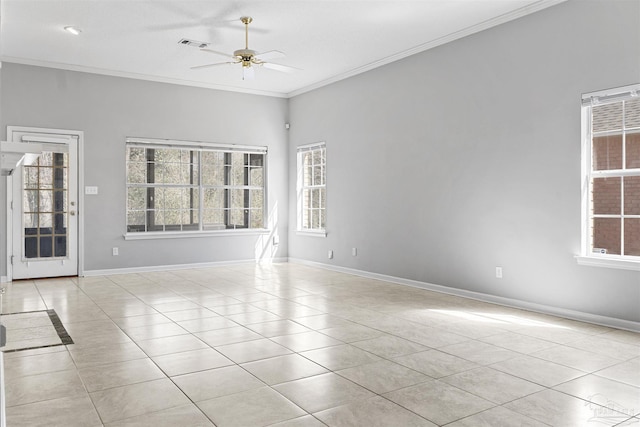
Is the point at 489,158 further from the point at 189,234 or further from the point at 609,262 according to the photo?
the point at 189,234

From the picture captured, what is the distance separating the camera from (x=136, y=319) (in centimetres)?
445

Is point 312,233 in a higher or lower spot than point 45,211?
lower

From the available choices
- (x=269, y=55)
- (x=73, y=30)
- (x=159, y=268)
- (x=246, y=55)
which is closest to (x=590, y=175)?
(x=269, y=55)

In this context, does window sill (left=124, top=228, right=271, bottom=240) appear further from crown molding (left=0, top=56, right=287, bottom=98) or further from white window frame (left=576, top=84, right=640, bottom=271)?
white window frame (left=576, top=84, right=640, bottom=271)

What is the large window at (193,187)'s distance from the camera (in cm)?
745

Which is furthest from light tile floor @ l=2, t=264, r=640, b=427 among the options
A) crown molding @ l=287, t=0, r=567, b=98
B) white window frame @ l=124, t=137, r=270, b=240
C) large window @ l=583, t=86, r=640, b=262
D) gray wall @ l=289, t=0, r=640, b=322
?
crown molding @ l=287, t=0, r=567, b=98

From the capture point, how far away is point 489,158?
518 centimetres

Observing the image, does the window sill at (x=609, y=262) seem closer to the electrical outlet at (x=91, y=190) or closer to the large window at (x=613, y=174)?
the large window at (x=613, y=174)

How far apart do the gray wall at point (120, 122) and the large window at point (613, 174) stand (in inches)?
209

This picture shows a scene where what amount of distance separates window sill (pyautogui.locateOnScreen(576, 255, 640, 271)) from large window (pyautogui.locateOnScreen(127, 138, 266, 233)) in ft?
17.6

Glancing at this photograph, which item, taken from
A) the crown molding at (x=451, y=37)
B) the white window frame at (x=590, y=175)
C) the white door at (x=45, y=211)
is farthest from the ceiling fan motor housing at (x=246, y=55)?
the white door at (x=45, y=211)

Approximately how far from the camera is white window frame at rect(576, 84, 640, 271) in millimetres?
4109

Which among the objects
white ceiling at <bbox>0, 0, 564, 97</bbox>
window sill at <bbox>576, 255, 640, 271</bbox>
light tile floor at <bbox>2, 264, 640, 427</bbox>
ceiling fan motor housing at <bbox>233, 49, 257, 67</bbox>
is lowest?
light tile floor at <bbox>2, 264, 640, 427</bbox>

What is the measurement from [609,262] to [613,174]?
74cm
